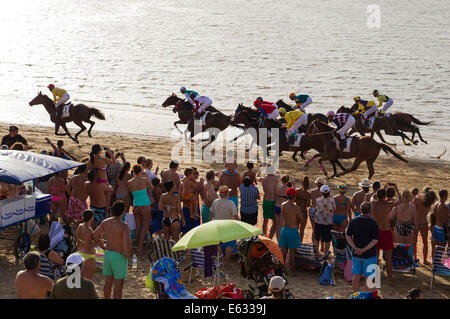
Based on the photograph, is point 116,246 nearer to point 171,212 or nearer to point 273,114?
point 171,212

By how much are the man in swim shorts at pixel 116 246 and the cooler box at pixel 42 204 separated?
2665mm

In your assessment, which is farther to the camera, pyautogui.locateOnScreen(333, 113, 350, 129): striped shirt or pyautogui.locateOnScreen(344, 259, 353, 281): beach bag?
pyautogui.locateOnScreen(333, 113, 350, 129): striped shirt

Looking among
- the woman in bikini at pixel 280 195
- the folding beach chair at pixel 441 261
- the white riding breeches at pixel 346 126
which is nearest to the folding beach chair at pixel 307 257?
the woman in bikini at pixel 280 195

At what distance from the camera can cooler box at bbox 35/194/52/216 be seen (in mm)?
10766

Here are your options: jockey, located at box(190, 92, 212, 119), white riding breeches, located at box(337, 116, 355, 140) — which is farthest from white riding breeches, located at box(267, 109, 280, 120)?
jockey, located at box(190, 92, 212, 119)

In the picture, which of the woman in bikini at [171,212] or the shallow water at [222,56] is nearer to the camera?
the woman in bikini at [171,212]

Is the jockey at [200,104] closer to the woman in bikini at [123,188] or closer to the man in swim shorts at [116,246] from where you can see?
the woman in bikini at [123,188]

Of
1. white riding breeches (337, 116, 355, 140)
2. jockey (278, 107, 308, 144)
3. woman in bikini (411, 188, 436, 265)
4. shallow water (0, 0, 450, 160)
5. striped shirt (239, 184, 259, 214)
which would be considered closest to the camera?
woman in bikini (411, 188, 436, 265)

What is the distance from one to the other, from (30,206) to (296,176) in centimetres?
914

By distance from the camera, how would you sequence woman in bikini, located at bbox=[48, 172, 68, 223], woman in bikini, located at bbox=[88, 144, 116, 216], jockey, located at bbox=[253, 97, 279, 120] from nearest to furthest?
woman in bikini, located at bbox=[88, 144, 116, 216] < woman in bikini, located at bbox=[48, 172, 68, 223] < jockey, located at bbox=[253, 97, 279, 120]

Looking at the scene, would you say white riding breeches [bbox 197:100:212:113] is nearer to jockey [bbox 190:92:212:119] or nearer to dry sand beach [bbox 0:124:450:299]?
jockey [bbox 190:92:212:119]

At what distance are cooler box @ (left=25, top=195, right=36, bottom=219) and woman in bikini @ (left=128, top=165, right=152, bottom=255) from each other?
1636 mm

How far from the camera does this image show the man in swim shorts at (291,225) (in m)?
10.1
